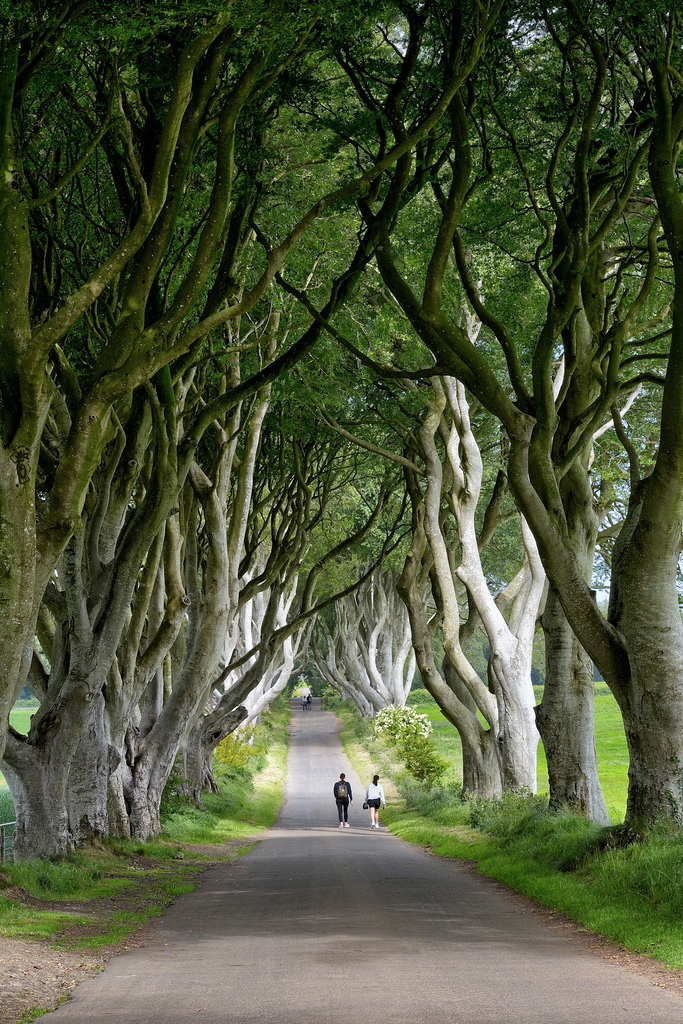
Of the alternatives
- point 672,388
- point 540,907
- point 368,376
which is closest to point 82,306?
point 672,388

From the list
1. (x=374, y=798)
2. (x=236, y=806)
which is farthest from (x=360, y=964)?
(x=236, y=806)

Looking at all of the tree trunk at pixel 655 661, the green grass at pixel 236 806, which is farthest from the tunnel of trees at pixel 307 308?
the green grass at pixel 236 806

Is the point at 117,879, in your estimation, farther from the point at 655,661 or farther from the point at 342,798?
the point at 342,798

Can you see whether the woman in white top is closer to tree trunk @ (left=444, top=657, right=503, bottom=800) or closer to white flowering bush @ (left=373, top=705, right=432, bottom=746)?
white flowering bush @ (left=373, top=705, right=432, bottom=746)

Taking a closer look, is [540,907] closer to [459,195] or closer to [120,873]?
[120,873]

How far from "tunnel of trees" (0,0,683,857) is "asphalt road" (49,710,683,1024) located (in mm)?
2352

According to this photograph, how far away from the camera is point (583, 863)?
11.4 metres

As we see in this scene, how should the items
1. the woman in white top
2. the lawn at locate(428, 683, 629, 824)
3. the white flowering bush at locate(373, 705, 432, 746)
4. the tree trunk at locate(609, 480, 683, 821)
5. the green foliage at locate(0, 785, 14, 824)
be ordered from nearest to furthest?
the tree trunk at locate(609, 480, 683, 821)
the green foliage at locate(0, 785, 14, 824)
the woman in white top
the lawn at locate(428, 683, 629, 824)
the white flowering bush at locate(373, 705, 432, 746)

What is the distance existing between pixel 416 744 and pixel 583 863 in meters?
18.7

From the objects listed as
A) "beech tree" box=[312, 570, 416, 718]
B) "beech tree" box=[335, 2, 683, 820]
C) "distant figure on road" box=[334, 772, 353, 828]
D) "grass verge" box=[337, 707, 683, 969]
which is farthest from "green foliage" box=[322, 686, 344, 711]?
"beech tree" box=[335, 2, 683, 820]

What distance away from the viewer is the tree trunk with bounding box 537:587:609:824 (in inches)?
519

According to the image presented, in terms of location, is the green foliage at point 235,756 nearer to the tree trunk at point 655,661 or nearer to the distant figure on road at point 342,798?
the distant figure on road at point 342,798

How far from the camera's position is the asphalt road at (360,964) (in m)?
6.30

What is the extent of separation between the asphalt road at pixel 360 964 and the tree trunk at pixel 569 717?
72.0 inches
